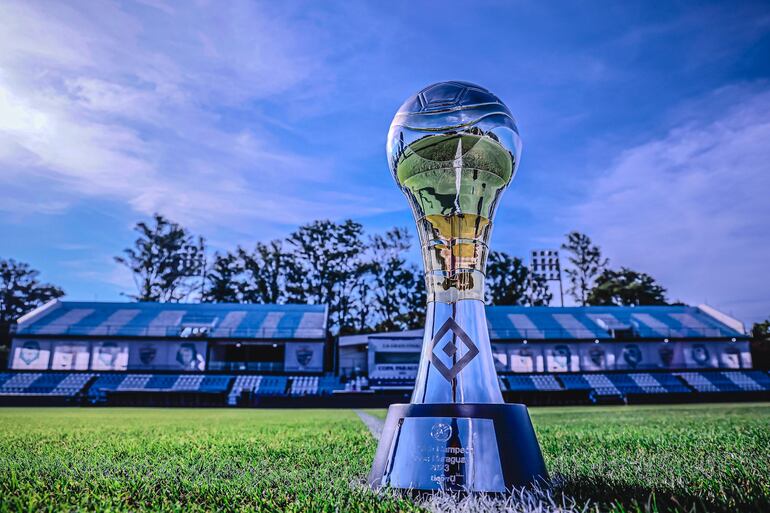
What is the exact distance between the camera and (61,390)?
27438mm

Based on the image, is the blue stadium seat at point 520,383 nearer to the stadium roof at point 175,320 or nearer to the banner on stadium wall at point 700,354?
the banner on stadium wall at point 700,354

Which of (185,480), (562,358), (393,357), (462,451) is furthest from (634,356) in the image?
(185,480)

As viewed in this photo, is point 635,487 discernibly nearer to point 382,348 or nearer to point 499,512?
point 499,512

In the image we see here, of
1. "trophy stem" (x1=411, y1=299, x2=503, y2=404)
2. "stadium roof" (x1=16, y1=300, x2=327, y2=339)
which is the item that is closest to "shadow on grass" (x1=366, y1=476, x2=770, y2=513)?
"trophy stem" (x1=411, y1=299, x2=503, y2=404)

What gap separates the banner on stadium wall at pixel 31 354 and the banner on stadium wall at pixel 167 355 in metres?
4.41

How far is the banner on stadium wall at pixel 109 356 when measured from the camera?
30.5m

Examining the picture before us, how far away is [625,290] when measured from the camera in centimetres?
4728

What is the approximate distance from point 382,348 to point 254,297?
A: 17.3 metres

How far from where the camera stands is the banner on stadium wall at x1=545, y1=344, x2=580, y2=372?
32312 mm

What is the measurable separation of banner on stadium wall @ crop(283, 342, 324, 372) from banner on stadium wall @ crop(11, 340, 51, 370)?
1296cm

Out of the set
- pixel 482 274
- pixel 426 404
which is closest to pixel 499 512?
pixel 426 404

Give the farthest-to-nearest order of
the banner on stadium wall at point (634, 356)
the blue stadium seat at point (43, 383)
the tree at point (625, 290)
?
1. the tree at point (625, 290)
2. the banner on stadium wall at point (634, 356)
3. the blue stadium seat at point (43, 383)

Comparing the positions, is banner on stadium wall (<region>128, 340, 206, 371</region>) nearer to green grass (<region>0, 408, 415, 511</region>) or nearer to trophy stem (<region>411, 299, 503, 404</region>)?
green grass (<region>0, 408, 415, 511</region>)

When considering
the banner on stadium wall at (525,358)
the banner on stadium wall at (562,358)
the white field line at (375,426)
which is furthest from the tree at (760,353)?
the white field line at (375,426)
